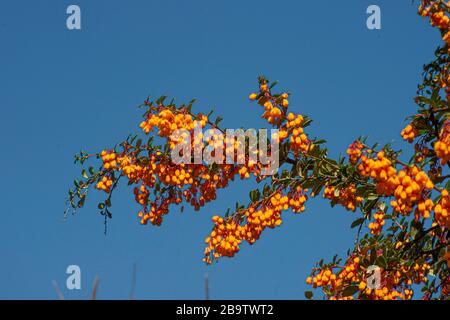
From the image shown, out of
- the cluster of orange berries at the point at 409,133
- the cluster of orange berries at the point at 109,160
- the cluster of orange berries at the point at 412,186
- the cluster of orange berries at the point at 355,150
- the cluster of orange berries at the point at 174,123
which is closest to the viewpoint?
the cluster of orange berries at the point at 412,186

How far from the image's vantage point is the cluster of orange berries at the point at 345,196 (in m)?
7.51

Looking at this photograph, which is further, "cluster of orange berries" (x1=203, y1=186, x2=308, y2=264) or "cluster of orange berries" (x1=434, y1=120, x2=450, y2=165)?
"cluster of orange berries" (x1=203, y1=186, x2=308, y2=264)

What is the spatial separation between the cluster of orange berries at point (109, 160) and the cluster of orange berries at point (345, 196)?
7.27ft

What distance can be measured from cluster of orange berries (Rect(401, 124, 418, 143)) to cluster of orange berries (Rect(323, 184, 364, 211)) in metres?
0.79

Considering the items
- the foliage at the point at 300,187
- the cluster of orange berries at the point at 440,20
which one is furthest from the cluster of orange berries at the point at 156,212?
the cluster of orange berries at the point at 440,20

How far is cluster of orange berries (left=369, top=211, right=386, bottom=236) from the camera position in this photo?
805 cm

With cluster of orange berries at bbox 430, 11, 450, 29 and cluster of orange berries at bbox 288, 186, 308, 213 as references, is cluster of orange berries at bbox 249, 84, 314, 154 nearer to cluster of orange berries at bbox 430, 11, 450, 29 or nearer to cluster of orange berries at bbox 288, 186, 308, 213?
cluster of orange berries at bbox 288, 186, 308, 213

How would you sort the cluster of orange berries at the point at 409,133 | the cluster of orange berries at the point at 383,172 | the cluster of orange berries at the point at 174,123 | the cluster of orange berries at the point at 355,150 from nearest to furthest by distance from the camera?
the cluster of orange berries at the point at 383,172, the cluster of orange berries at the point at 355,150, the cluster of orange berries at the point at 409,133, the cluster of orange berries at the point at 174,123

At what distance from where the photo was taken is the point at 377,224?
8.08 meters

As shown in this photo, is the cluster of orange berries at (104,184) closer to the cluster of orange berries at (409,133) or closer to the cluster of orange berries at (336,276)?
the cluster of orange berries at (336,276)

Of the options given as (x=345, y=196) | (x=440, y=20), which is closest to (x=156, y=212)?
(x=345, y=196)

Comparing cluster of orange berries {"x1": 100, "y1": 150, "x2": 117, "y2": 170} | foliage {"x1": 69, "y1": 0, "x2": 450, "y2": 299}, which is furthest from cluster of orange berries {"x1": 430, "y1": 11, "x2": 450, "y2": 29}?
cluster of orange berries {"x1": 100, "y1": 150, "x2": 117, "y2": 170}

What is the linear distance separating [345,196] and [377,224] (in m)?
0.75
